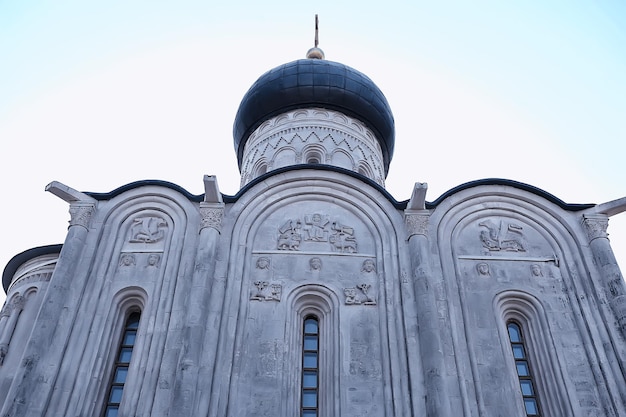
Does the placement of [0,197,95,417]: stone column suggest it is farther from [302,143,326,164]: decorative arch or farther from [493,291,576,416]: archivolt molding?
[493,291,576,416]: archivolt molding

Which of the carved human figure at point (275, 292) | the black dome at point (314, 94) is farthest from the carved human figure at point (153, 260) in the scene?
the black dome at point (314, 94)

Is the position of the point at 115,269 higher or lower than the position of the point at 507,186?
lower

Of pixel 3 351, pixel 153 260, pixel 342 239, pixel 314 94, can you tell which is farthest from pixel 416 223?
pixel 3 351

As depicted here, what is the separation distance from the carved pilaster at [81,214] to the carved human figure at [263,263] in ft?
8.65

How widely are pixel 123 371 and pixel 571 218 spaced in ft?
22.9

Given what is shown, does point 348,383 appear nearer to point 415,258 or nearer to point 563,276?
point 415,258

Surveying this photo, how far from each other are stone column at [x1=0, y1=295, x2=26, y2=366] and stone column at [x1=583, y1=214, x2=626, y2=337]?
27.9 ft

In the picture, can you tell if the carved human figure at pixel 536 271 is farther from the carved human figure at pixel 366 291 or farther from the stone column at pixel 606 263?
the carved human figure at pixel 366 291

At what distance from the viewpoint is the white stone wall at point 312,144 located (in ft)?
42.7

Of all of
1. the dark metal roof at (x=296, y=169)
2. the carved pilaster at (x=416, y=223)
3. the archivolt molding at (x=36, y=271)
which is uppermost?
the dark metal roof at (x=296, y=169)

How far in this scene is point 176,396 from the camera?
21.9ft

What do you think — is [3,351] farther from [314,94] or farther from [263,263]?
[314,94]

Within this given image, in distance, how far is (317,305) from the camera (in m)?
8.12

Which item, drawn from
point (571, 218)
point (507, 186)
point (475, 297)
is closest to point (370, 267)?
point (475, 297)
